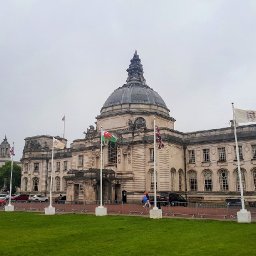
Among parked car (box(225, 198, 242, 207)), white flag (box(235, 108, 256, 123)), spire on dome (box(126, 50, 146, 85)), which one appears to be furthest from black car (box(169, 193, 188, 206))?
spire on dome (box(126, 50, 146, 85))

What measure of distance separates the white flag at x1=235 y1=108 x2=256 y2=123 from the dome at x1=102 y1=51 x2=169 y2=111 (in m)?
43.3

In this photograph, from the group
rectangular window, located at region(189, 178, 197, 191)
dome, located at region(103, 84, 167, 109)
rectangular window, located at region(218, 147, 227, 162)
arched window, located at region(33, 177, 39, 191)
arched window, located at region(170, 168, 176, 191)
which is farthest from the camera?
arched window, located at region(33, 177, 39, 191)

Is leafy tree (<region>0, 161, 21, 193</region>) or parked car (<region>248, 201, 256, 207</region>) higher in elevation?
leafy tree (<region>0, 161, 21, 193</region>)

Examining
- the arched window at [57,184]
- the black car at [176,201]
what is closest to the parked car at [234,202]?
the black car at [176,201]

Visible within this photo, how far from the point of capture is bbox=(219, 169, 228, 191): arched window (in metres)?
58.9

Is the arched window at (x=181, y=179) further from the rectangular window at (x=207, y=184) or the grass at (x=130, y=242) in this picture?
the grass at (x=130, y=242)

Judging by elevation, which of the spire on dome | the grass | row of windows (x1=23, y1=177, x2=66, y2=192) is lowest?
the grass

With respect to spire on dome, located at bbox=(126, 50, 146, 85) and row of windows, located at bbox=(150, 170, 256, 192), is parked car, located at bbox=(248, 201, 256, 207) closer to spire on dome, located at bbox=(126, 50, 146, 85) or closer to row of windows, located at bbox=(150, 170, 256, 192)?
row of windows, located at bbox=(150, 170, 256, 192)

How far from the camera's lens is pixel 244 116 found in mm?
28172

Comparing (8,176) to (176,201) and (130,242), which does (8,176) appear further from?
(130,242)

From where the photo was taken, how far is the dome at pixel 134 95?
236 feet

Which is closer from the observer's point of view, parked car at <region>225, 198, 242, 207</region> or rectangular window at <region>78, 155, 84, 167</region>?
parked car at <region>225, 198, 242, 207</region>

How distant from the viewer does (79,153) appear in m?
71.0

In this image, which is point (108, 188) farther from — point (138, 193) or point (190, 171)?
point (190, 171)
